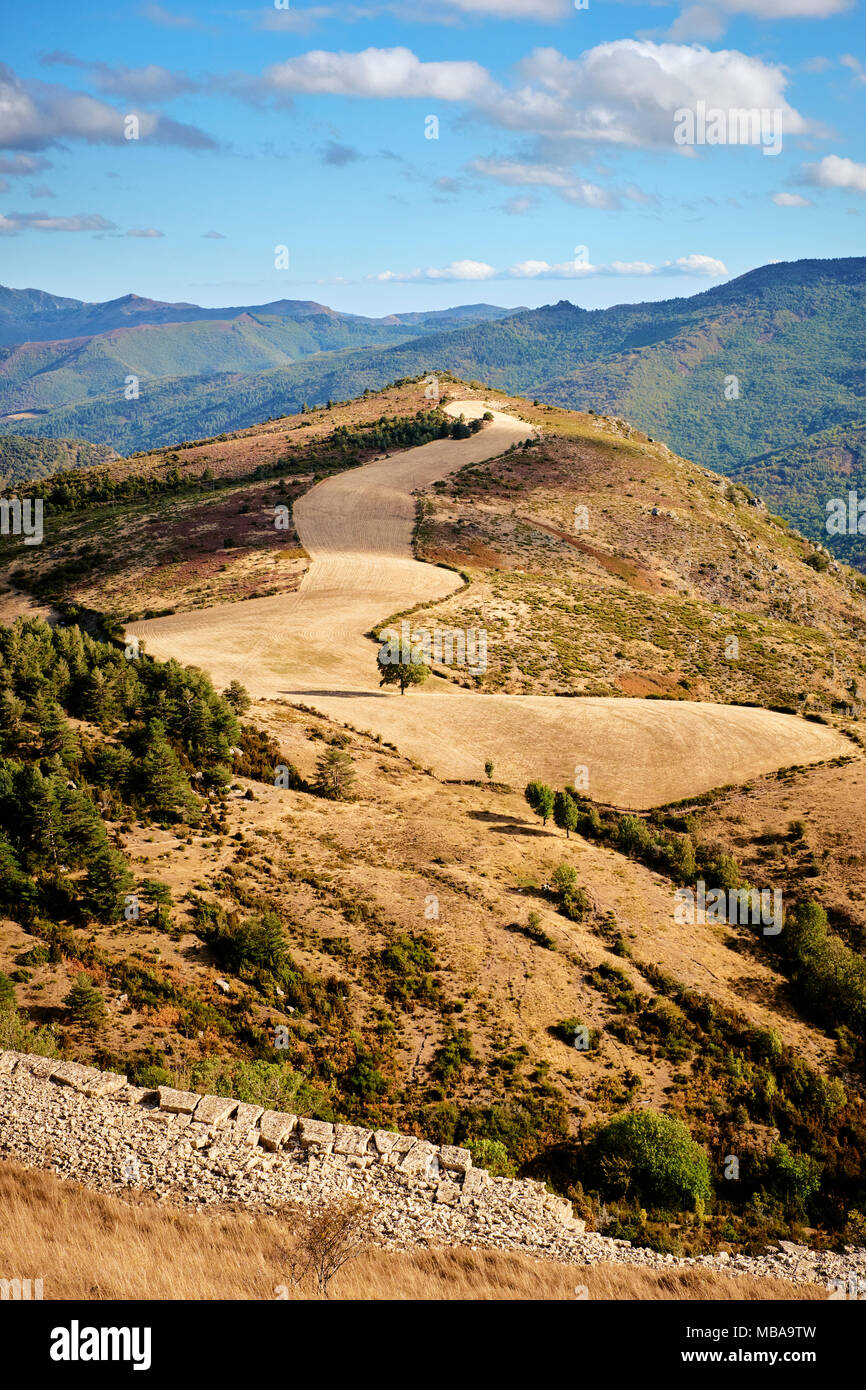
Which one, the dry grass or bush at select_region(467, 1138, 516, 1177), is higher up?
the dry grass

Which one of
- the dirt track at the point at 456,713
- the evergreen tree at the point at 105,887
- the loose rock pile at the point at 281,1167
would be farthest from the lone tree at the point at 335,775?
the loose rock pile at the point at 281,1167

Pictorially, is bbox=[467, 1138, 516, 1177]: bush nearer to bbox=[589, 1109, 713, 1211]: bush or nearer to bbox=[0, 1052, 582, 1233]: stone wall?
bbox=[0, 1052, 582, 1233]: stone wall

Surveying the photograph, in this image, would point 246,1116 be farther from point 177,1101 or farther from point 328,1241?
point 328,1241


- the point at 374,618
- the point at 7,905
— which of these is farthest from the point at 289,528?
the point at 7,905

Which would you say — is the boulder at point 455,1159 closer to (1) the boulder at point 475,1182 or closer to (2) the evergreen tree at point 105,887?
(1) the boulder at point 475,1182

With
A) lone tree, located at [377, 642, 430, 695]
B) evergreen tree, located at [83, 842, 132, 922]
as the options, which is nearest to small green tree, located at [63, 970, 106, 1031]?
evergreen tree, located at [83, 842, 132, 922]
